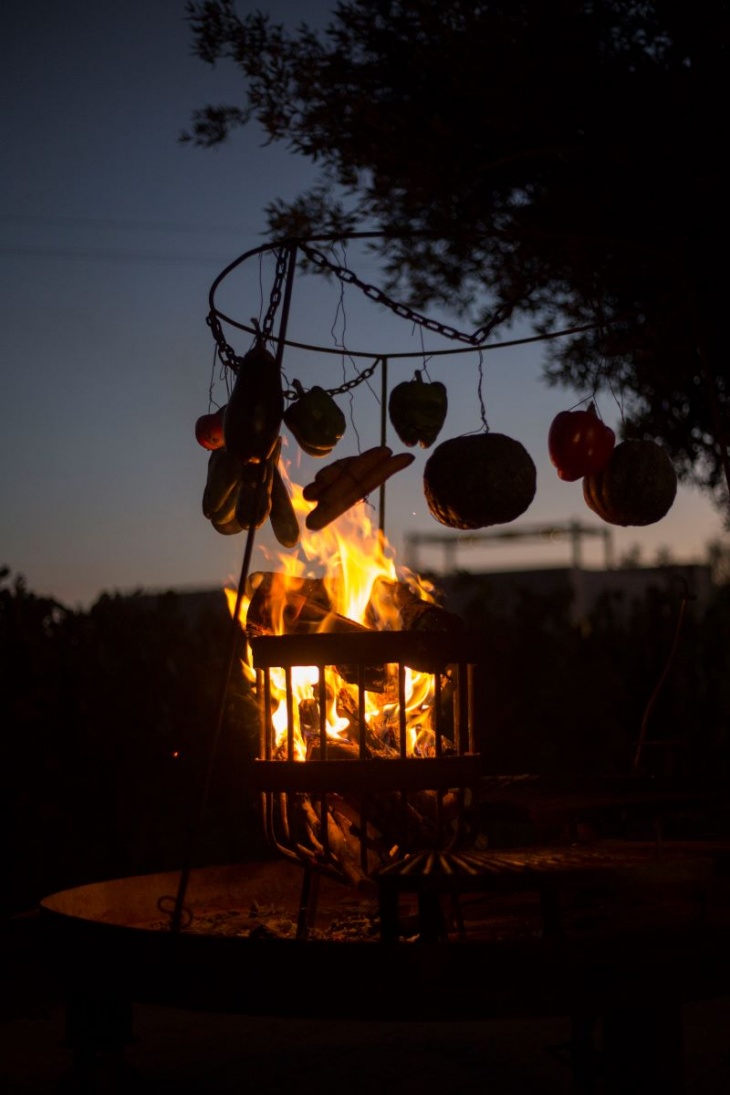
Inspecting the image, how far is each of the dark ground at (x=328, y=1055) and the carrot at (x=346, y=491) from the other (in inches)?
65.0

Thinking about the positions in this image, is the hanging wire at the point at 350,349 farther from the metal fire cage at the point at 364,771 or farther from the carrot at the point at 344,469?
the metal fire cage at the point at 364,771

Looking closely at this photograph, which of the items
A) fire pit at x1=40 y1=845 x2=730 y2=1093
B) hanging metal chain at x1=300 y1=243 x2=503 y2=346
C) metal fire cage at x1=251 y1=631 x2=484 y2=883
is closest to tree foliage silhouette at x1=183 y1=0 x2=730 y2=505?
hanging metal chain at x1=300 y1=243 x2=503 y2=346

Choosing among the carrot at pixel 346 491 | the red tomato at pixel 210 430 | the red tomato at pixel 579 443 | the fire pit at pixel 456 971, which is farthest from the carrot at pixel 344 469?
the fire pit at pixel 456 971

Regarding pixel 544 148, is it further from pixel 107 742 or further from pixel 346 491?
pixel 107 742

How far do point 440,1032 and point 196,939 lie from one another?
232 cm

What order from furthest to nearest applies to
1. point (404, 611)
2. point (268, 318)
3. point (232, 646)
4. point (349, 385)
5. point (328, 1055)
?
point (328, 1055)
point (349, 385)
point (404, 611)
point (268, 318)
point (232, 646)

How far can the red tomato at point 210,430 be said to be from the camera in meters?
3.86

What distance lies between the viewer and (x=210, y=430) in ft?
12.7

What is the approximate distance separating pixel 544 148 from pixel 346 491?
1.41 meters

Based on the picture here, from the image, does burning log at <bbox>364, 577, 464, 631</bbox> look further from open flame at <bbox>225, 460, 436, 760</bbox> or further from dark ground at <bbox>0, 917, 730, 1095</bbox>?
dark ground at <bbox>0, 917, 730, 1095</bbox>

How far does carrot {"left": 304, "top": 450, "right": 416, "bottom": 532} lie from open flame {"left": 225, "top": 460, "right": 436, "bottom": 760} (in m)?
0.10

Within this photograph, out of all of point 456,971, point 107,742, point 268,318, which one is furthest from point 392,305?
point 107,742

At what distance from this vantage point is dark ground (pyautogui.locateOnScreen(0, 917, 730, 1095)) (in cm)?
395

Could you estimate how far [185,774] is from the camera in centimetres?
634
